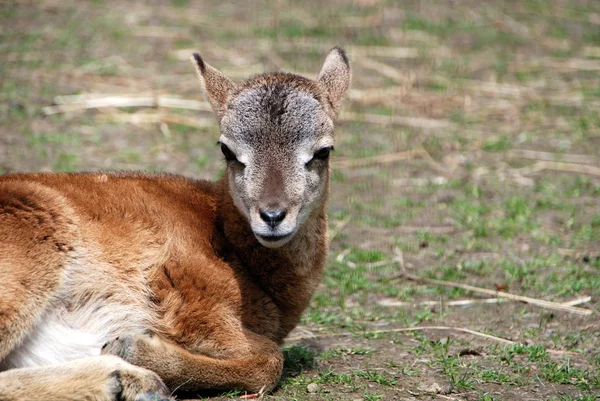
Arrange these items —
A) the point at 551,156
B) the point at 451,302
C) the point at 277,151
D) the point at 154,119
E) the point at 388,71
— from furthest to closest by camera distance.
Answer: the point at 388,71 → the point at 154,119 → the point at 551,156 → the point at 451,302 → the point at 277,151

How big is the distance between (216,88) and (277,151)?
0.97 metres

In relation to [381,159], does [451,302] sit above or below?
below

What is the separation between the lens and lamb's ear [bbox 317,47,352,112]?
6916mm

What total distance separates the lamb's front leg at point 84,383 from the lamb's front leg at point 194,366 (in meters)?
0.12

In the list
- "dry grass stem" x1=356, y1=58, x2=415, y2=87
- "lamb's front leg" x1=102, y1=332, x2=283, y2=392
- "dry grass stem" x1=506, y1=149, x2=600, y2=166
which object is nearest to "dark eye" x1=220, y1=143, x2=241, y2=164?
"lamb's front leg" x1=102, y1=332, x2=283, y2=392

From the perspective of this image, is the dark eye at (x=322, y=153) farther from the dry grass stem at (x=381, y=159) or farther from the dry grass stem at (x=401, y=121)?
the dry grass stem at (x=401, y=121)

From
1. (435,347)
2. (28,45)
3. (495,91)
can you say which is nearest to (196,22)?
(28,45)

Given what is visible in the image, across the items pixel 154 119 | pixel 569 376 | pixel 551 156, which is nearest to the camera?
pixel 569 376

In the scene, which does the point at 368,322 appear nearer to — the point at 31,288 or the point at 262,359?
the point at 262,359

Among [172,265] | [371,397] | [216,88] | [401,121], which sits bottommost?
[371,397]

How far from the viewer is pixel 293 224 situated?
588 centimetres

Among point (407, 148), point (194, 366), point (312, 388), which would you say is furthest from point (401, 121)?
point (194, 366)

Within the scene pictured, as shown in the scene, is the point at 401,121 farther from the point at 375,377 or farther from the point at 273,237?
the point at 273,237

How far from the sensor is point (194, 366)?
5.71m
